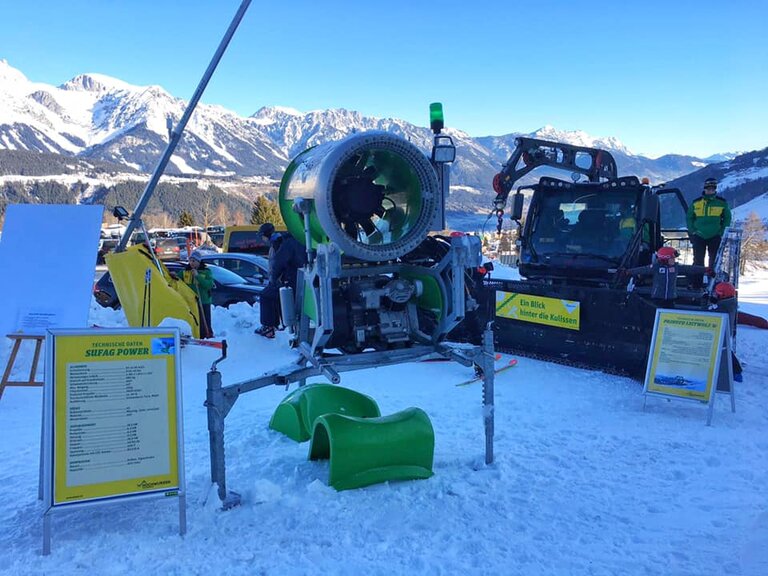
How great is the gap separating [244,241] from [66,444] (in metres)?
19.9

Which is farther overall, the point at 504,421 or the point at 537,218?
the point at 537,218

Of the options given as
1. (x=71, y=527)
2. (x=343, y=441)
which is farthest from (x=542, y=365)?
(x=71, y=527)

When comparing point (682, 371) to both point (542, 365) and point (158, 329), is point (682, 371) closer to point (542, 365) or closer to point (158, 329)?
point (542, 365)

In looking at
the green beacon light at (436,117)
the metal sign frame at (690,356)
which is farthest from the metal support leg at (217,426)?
the metal sign frame at (690,356)

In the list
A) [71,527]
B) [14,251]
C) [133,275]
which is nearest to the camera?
[71,527]

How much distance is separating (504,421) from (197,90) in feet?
23.9

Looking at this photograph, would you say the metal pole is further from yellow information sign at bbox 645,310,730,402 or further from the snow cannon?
yellow information sign at bbox 645,310,730,402

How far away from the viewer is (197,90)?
9.64 m

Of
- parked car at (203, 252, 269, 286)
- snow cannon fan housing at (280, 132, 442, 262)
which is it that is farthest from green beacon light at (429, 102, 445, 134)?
parked car at (203, 252, 269, 286)

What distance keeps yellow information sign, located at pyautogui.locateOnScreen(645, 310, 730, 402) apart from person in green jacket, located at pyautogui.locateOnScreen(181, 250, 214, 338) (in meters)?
7.42

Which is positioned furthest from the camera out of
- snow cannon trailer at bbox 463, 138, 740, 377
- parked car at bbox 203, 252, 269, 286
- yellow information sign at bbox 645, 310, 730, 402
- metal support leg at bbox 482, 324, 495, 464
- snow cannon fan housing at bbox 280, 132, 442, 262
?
parked car at bbox 203, 252, 269, 286

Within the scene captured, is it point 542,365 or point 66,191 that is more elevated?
point 66,191

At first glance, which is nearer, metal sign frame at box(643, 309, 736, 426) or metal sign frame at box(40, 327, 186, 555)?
metal sign frame at box(40, 327, 186, 555)

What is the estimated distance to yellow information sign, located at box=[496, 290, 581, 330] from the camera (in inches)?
Answer: 351
